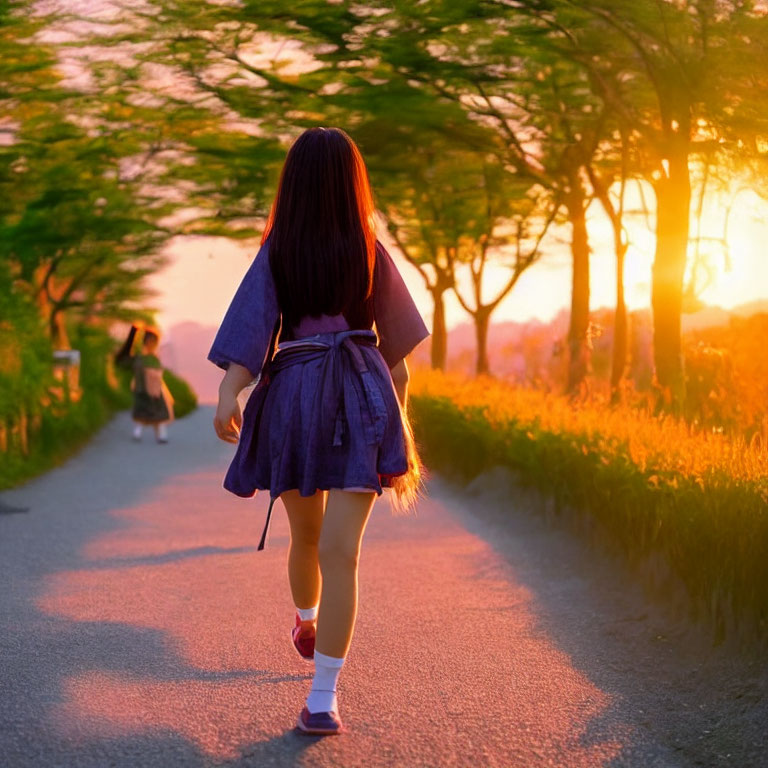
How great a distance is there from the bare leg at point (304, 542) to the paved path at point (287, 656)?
387 mm

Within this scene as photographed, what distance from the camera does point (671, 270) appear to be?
11.5 metres

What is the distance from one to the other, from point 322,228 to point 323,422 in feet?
2.17

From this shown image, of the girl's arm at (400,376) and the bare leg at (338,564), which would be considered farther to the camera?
the girl's arm at (400,376)

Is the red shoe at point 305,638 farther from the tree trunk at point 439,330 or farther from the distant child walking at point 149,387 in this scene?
the tree trunk at point 439,330

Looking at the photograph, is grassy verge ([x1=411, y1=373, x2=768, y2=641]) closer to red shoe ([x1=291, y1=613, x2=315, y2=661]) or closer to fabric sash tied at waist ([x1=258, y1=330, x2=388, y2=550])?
red shoe ([x1=291, y1=613, x2=315, y2=661])

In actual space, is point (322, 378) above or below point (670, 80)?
below

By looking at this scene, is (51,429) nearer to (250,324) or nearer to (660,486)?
(660,486)

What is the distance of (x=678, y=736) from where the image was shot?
152 inches

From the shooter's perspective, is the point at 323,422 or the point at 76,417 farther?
the point at 76,417

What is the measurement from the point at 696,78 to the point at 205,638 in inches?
307

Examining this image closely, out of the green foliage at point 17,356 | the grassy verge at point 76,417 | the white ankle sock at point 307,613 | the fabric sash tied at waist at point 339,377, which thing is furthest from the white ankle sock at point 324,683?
the green foliage at point 17,356

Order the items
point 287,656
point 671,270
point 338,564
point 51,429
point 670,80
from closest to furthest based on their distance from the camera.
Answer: point 338,564 → point 287,656 → point 670,80 → point 671,270 → point 51,429

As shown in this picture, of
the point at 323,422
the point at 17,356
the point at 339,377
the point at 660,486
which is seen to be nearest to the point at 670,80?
the point at 660,486

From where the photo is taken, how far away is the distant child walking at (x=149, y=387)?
53.5 feet
